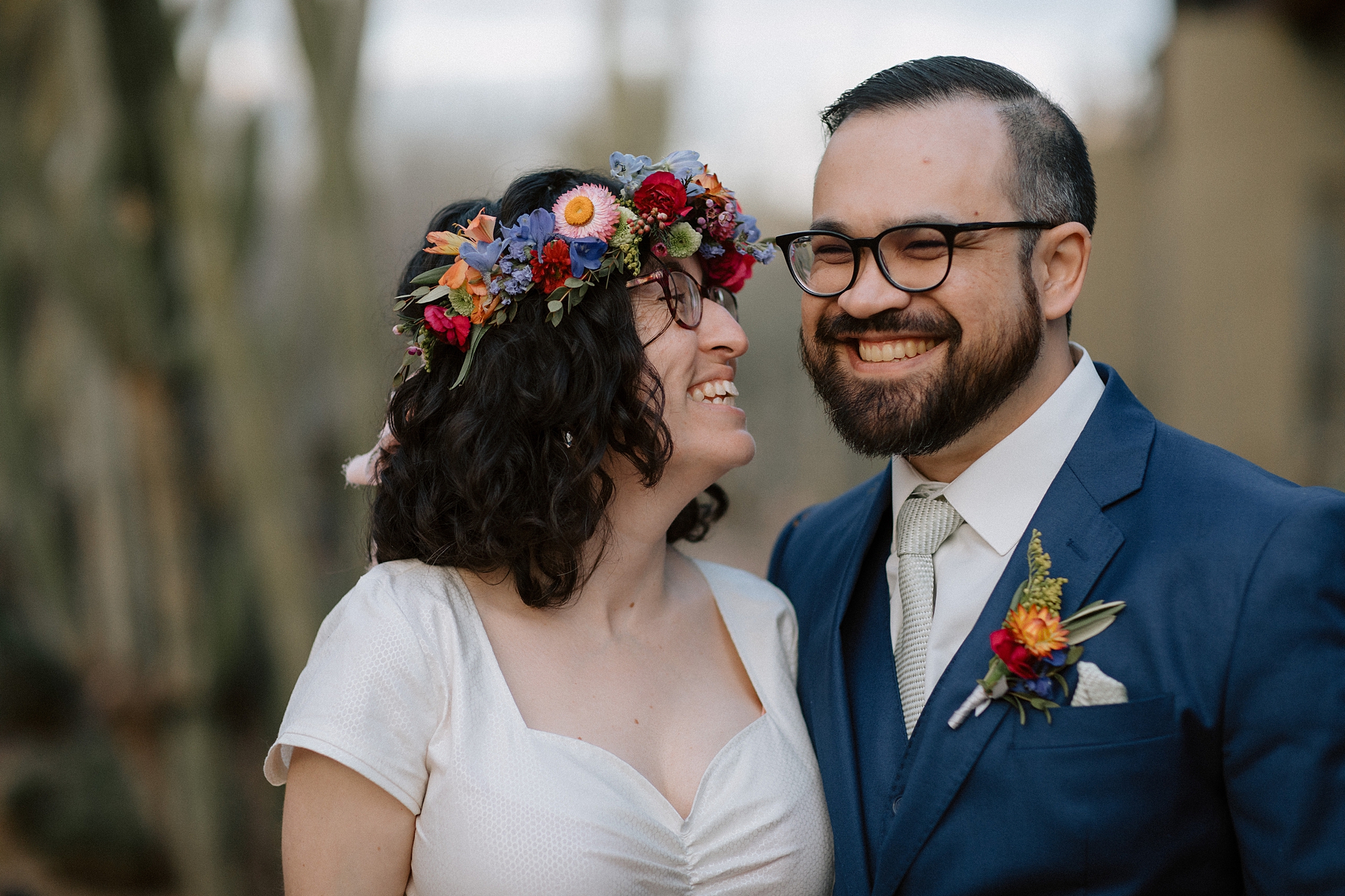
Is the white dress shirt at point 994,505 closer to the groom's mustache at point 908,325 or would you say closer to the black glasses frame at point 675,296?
the groom's mustache at point 908,325

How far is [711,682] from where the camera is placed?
253 cm

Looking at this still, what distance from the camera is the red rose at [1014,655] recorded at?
1.97 m

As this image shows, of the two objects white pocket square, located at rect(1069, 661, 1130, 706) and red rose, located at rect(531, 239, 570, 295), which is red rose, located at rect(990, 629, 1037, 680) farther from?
red rose, located at rect(531, 239, 570, 295)

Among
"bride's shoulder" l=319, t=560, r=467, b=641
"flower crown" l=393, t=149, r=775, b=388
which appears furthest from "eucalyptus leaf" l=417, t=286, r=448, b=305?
"bride's shoulder" l=319, t=560, r=467, b=641

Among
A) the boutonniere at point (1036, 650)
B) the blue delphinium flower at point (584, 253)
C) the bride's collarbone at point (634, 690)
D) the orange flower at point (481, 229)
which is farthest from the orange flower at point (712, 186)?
the boutonniere at point (1036, 650)

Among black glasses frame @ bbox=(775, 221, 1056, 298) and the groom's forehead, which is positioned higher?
the groom's forehead

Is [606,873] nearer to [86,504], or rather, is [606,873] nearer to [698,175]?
[698,175]

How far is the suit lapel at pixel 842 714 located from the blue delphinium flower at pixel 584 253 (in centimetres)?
81

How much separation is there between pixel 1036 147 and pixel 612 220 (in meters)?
0.89

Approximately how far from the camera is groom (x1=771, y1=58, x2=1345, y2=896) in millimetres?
1876

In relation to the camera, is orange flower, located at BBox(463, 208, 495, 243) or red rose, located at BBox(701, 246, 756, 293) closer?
orange flower, located at BBox(463, 208, 495, 243)

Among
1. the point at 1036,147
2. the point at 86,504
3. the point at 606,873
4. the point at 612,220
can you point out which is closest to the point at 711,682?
the point at 606,873

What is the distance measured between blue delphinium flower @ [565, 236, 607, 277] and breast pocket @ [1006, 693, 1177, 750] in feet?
3.96

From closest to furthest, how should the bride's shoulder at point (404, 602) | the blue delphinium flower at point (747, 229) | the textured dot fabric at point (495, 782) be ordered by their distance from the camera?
1. the textured dot fabric at point (495, 782)
2. the bride's shoulder at point (404, 602)
3. the blue delphinium flower at point (747, 229)
